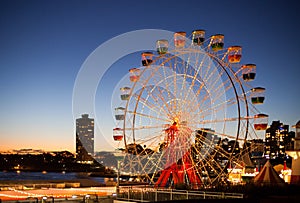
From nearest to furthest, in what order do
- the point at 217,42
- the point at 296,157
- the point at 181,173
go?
the point at 181,173, the point at 217,42, the point at 296,157

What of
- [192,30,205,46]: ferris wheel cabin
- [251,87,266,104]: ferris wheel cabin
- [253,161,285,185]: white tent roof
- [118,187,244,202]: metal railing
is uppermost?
[192,30,205,46]: ferris wheel cabin

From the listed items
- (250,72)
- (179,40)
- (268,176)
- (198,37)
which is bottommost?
(268,176)

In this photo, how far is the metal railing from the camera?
72.0 feet

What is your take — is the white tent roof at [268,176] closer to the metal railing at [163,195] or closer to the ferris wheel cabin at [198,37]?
the metal railing at [163,195]

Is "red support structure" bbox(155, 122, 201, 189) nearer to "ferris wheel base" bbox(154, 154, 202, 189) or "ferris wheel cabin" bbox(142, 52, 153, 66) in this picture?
"ferris wheel base" bbox(154, 154, 202, 189)

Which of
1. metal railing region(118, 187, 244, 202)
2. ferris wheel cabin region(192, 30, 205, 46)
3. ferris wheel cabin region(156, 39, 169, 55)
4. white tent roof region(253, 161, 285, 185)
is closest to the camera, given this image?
metal railing region(118, 187, 244, 202)

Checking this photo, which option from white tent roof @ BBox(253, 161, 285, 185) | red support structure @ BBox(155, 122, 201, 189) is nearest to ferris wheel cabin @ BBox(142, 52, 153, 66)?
red support structure @ BBox(155, 122, 201, 189)

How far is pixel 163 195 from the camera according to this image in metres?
24.7

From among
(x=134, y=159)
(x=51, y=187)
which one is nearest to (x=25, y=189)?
(x=51, y=187)

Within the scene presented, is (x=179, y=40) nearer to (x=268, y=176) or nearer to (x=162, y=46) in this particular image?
(x=162, y=46)

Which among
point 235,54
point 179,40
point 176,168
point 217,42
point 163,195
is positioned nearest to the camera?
point 163,195

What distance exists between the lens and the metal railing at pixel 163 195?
2194 cm

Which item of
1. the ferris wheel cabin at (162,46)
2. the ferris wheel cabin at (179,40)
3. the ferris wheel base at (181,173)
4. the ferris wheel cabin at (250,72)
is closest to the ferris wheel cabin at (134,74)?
the ferris wheel cabin at (162,46)

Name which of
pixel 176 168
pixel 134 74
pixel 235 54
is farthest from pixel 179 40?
pixel 176 168
